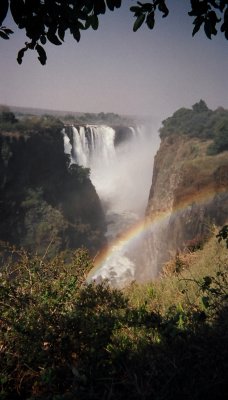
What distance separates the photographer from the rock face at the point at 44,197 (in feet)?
118

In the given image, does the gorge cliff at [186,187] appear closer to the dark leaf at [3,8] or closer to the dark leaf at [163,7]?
the dark leaf at [163,7]

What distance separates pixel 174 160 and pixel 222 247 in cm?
3097

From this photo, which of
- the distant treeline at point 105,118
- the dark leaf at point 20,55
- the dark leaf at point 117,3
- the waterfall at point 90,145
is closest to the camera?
the dark leaf at point 117,3

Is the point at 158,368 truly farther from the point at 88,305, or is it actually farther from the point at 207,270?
the point at 207,270

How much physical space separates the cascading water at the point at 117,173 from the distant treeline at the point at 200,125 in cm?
1411

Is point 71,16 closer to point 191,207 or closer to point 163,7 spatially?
point 163,7

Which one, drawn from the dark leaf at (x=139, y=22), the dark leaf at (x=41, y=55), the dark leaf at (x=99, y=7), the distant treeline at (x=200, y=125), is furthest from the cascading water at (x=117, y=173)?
the dark leaf at (x=99, y=7)

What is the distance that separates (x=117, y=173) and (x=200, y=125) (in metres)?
31.1

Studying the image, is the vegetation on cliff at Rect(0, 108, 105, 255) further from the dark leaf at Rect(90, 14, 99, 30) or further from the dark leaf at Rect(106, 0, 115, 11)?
the dark leaf at Rect(106, 0, 115, 11)

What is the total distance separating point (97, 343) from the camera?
3295 mm

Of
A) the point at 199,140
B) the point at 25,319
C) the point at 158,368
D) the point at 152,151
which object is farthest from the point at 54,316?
the point at 152,151

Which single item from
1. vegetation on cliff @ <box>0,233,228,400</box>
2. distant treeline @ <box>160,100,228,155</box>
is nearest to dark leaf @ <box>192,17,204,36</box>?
vegetation on cliff @ <box>0,233,228,400</box>

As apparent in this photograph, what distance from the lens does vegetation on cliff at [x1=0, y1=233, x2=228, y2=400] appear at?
219 centimetres

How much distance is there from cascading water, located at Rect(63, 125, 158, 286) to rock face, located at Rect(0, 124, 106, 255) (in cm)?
375
